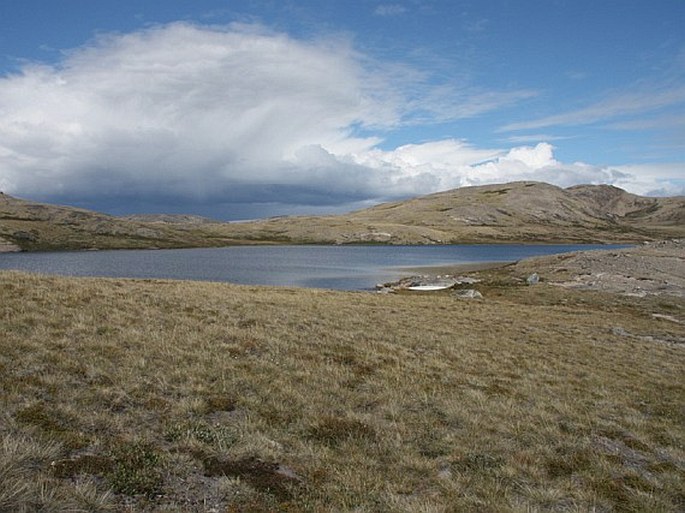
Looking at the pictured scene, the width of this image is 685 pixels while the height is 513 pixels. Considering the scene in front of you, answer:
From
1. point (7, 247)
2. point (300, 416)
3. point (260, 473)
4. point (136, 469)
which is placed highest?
point (136, 469)

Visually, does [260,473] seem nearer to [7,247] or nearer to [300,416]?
[300,416]

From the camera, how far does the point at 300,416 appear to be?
42.0ft

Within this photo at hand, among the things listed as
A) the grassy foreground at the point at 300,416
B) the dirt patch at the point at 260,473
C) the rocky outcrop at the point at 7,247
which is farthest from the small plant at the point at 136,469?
the rocky outcrop at the point at 7,247

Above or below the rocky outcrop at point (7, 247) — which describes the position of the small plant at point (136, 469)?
above

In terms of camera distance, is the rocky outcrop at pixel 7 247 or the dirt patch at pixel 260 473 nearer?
the dirt patch at pixel 260 473

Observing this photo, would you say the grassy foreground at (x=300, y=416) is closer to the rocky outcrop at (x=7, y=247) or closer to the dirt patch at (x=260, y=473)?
the dirt patch at (x=260, y=473)

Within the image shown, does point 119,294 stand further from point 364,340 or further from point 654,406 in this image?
point 654,406

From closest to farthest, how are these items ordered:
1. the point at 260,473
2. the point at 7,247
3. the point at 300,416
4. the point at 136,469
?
the point at 136,469, the point at 260,473, the point at 300,416, the point at 7,247

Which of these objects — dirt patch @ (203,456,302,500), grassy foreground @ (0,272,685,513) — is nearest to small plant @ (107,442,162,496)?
grassy foreground @ (0,272,685,513)

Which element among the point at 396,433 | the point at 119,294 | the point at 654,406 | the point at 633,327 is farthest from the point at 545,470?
the point at 633,327

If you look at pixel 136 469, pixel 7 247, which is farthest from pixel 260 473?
pixel 7 247

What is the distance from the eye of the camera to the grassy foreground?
8734 millimetres

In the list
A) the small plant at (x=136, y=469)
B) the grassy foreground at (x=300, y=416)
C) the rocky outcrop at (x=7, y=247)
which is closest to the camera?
the small plant at (x=136, y=469)

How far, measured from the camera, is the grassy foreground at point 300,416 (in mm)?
8734
